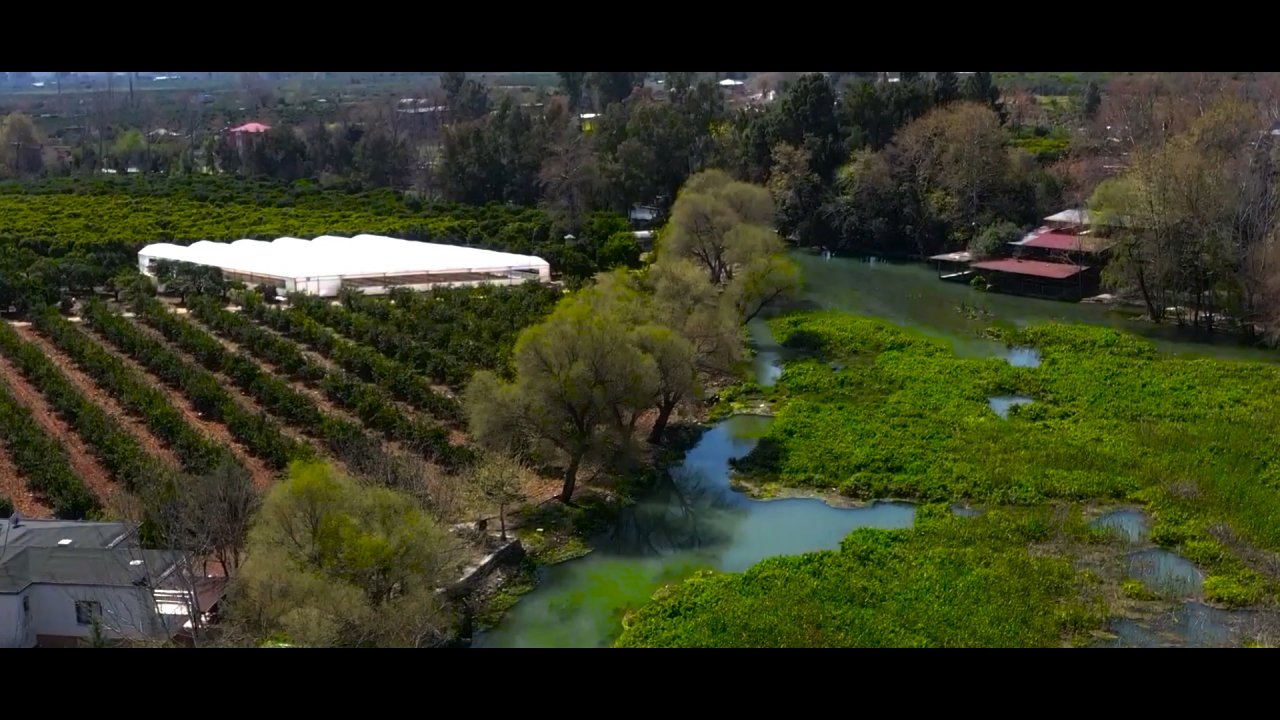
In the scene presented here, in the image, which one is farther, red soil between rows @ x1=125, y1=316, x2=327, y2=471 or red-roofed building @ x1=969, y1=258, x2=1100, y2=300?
red-roofed building @ x1=969, y1=258, x2=1100, y2=300

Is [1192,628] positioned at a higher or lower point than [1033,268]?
lower

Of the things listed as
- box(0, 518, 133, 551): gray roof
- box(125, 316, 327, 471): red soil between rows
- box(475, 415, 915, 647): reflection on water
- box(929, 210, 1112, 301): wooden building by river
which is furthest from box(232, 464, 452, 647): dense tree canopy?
box(929, 210, 1112, 301): wooden building by river

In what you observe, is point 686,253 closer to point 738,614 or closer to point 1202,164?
point 1202,164

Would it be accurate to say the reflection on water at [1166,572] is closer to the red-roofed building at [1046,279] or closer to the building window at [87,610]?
the building window at [87,610]

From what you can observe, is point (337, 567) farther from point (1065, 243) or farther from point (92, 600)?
point (1065, 243)

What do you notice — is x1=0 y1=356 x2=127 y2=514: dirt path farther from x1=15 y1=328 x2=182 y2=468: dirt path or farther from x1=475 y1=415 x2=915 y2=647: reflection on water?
x1=475 y1=415 x2=915 y2=647: reflection on water

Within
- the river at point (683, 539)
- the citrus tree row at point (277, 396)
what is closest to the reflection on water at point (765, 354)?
the river at point (683, 539)

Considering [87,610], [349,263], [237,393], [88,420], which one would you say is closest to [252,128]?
[349,263]
